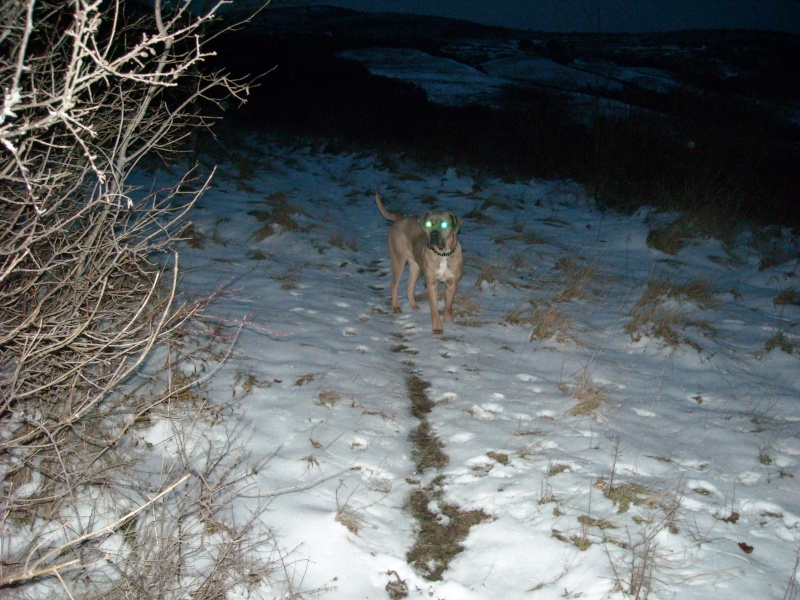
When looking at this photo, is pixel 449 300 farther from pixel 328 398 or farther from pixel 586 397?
pixel 328 398

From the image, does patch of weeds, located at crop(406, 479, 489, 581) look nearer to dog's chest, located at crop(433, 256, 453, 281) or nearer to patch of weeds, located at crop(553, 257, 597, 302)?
dog's chest, located at crop(433, 256, 453, 281)

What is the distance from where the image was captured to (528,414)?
388 cm

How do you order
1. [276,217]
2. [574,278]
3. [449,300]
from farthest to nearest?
[276,217]
[574,278]
[449,300]

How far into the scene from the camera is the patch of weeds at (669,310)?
206 inches

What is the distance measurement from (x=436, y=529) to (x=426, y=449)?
0.70 metres

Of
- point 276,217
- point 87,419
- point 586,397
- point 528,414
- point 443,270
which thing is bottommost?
point 528,414

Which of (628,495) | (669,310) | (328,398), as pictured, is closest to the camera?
(628,495)

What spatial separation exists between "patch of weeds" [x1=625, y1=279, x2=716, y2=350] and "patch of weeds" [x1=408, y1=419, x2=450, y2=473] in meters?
2.54

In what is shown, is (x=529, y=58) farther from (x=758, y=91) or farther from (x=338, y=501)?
(x=338, y=501)

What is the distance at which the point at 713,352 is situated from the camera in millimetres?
4949

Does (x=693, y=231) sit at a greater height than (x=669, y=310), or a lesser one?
greater

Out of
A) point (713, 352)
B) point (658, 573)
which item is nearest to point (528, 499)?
point (658, 573)

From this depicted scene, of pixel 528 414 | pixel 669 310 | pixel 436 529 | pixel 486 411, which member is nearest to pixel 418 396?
pixel 486 411

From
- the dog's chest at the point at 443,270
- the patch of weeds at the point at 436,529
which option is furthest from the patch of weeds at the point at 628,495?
the dog's chest at the point at 443,270
